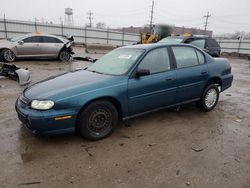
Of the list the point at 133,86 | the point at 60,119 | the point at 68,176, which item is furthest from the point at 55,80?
the point at 68,176

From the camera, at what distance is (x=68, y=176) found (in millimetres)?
2811

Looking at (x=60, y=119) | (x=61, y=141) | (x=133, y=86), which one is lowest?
(x=61, y=141)

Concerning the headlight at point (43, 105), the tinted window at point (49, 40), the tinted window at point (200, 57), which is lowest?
the headlight at point (43, 105)

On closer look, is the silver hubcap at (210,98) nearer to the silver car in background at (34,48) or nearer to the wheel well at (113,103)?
the wheel well at (113,103)

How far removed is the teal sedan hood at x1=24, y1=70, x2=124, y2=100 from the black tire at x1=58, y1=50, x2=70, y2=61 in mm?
9666

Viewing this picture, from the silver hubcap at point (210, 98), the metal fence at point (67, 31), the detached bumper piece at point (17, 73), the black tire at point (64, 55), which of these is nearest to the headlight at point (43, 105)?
the silver hubcap at point (210, 98)

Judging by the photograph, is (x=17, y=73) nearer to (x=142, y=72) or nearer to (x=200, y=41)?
(x=142, y=72)

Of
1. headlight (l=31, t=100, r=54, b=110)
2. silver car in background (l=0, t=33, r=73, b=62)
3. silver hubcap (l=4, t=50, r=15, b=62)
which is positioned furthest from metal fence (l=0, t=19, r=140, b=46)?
headlight (l=31, t=100, r=54, b=110)

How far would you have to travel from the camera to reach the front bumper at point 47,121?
327cm

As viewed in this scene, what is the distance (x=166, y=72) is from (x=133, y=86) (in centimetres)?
86

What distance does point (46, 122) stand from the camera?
327 cm

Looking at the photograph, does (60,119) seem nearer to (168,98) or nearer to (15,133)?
(15,133)

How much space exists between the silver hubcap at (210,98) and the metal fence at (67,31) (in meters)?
25.2

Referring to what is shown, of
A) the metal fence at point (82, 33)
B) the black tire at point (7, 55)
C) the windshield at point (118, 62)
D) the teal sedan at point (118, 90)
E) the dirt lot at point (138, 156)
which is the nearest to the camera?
the dirt lot at point (138, 156)
